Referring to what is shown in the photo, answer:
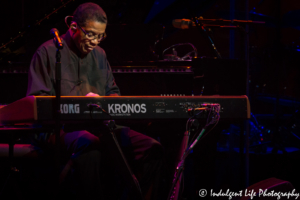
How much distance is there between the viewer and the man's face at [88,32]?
2.33 m

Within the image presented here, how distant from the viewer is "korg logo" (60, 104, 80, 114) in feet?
5.78

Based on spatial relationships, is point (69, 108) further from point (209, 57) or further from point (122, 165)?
point (209, 57)

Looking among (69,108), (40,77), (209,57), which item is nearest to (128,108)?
(69,108)

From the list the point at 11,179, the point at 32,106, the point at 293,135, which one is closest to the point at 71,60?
the point at 32,106

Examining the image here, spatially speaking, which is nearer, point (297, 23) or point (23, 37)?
point (23, 37)

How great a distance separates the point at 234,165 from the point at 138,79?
1.46 m

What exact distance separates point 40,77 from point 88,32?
47 cm

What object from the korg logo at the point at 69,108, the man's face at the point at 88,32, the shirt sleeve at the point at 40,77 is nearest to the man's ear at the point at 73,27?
the man's face at the point at 88,32

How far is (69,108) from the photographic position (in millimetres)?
1769

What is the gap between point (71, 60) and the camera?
2455 millimetres

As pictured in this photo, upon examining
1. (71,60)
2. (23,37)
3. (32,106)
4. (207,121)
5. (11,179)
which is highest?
(23,37)

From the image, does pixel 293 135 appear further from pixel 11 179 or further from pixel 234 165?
pixel 11 179

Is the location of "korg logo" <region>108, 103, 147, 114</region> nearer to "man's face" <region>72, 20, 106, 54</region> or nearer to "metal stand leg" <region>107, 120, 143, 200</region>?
"metal stand leg" <region>107, 120, 143, 200</region>

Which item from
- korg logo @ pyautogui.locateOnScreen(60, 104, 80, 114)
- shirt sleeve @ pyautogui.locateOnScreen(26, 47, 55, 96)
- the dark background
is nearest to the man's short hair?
shirt sleeve @ pyautogui.locateOnScreen(26, 47, 55, 96)
